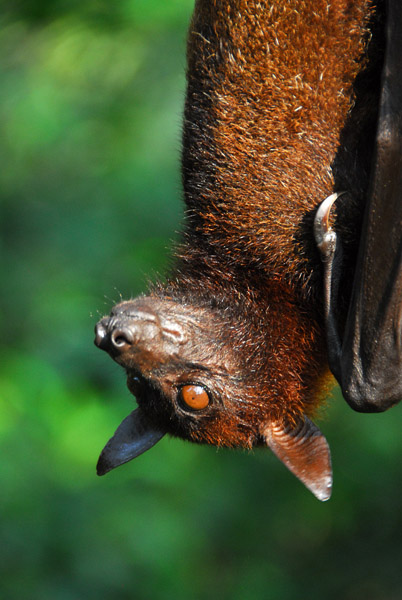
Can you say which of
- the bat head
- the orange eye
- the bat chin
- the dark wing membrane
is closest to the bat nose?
the bat head

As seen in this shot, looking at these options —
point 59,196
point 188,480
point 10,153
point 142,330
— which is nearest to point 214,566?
point 188,480

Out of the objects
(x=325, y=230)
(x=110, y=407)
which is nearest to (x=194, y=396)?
(x=325, y=230)

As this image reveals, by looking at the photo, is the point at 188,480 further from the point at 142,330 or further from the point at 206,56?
the point at 206,56

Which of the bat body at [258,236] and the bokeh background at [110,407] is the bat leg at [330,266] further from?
the bokeh background at [110,407]

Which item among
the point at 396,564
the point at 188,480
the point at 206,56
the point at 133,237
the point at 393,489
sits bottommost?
the point at 396,564

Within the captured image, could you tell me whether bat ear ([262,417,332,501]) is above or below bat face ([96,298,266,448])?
below

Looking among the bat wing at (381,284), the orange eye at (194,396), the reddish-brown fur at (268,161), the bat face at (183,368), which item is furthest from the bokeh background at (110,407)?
the bat wing at (381,284)

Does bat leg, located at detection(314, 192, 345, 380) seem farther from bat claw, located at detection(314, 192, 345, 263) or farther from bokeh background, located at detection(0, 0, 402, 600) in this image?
bokeh background, located at detection(0, 0, 402, 600)

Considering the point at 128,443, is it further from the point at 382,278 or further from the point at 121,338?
the point at 382,278

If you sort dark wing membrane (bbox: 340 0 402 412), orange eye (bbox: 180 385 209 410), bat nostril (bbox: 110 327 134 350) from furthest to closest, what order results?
orange eye (bbox: 180 385 209 410), bat nostril (bbox: 110 327 134 350), dark wing membrane (bbox: 340 0 402 412)
